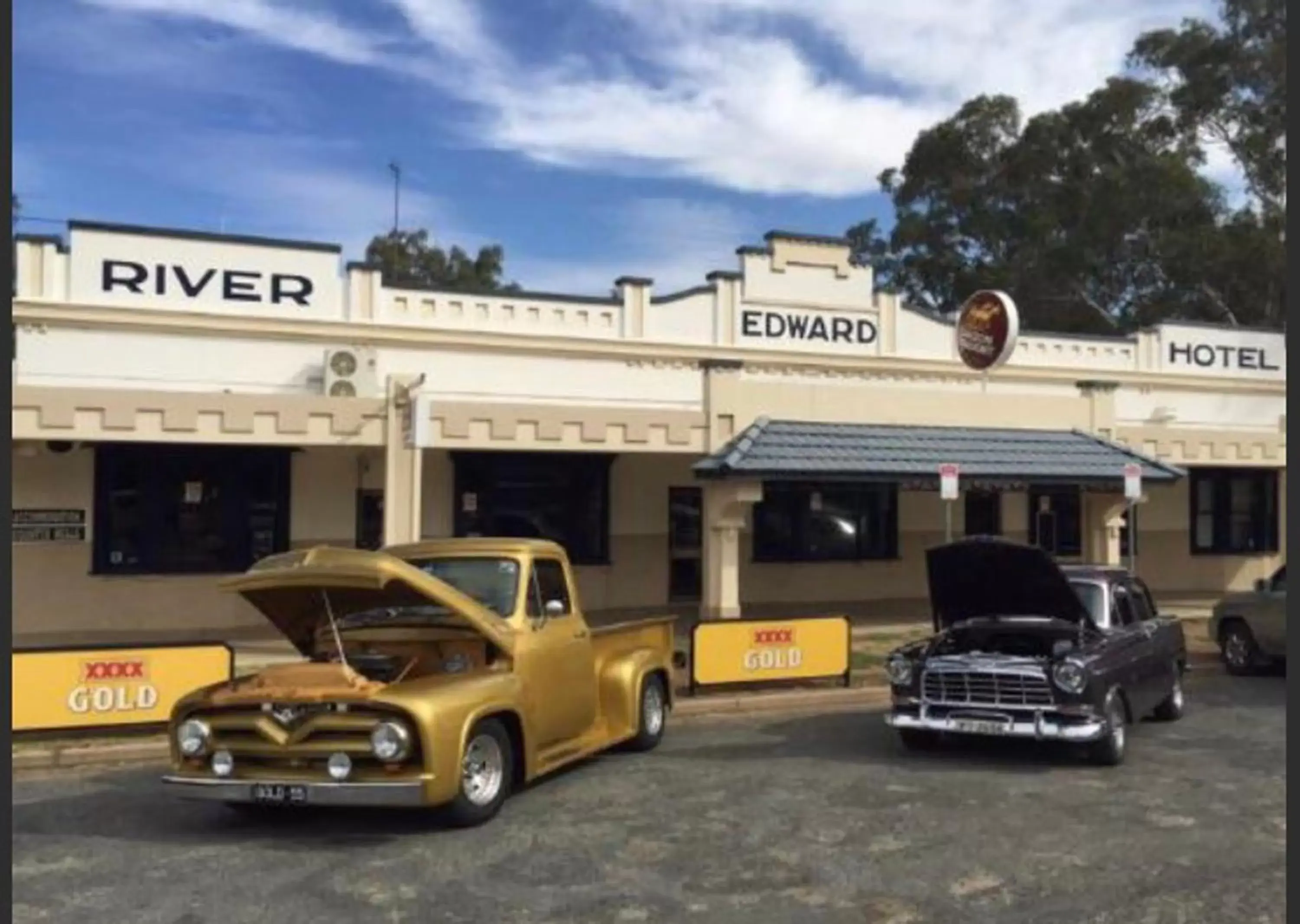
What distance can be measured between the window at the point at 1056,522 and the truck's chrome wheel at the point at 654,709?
50.3 ft

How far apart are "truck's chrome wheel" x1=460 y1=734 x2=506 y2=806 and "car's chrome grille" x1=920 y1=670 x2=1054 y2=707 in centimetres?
366

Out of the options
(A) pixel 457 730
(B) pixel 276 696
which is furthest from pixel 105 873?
(A) pixel 457 730

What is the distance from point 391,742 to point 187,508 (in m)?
A: 12.4

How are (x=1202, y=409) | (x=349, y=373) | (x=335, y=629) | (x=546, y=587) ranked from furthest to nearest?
(x=1202, y=409) < (x=349, y=373) < (x=546, y=587) < (x=335, y=629)

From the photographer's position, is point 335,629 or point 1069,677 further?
point 1069,677

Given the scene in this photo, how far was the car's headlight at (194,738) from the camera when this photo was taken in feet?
25.5

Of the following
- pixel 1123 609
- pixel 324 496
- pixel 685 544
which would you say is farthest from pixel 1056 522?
pixel 1123 609

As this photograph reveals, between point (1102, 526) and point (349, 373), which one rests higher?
point (349, 373)

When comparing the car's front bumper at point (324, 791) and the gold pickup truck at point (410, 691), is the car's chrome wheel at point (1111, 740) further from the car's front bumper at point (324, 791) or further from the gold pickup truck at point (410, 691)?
the car's front bumper at point (324, 791)

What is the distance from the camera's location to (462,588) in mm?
9109

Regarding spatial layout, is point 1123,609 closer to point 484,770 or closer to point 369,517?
point 484,770

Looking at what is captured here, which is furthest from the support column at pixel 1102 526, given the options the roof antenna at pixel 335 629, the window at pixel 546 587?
the roof antenna at pixel 335 629

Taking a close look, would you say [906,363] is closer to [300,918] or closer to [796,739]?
[796,739]

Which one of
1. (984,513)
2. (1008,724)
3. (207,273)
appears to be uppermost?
(207,273)
